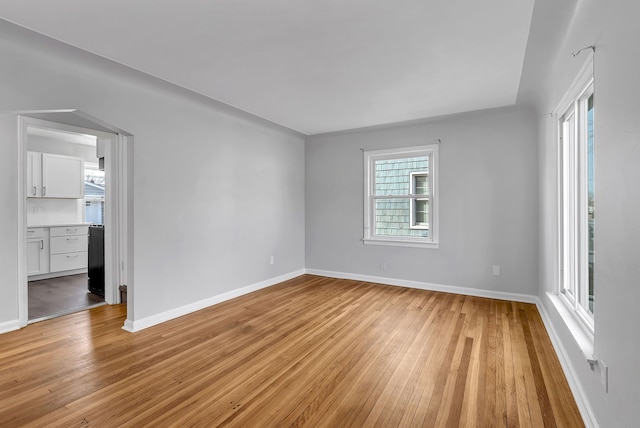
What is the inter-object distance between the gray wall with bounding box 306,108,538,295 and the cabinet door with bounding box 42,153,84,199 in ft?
15.6

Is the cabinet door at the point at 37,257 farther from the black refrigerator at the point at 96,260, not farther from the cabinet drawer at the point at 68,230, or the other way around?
the black refrigerator at the point at 96,260

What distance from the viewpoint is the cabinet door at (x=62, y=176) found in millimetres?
5617

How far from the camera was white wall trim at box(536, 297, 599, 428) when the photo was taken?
5.74 ft

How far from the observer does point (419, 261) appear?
15.9 ft

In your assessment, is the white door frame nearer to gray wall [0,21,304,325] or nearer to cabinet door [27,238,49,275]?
gray wall [0,21,304,325]

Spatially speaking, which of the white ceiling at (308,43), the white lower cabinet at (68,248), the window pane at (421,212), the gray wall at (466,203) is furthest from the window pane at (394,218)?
the white lower cabinet at (68,248)

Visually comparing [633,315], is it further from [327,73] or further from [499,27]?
[327,73]

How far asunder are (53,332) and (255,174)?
9.47ft

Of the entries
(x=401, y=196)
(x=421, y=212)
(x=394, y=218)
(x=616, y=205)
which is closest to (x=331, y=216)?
(x=394, y=218)

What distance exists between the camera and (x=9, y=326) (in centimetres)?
305

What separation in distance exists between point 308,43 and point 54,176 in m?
5.74

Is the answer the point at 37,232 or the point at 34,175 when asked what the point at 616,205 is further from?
the point at 34,175

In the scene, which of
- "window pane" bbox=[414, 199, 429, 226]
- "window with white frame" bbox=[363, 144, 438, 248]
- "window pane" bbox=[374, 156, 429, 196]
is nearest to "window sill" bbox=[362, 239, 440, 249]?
"window with white frame" bbox=[363, 144, 438, 248]

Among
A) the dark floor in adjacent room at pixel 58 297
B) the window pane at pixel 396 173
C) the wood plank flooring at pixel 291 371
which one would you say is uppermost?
the window pane at pixel 396 173
